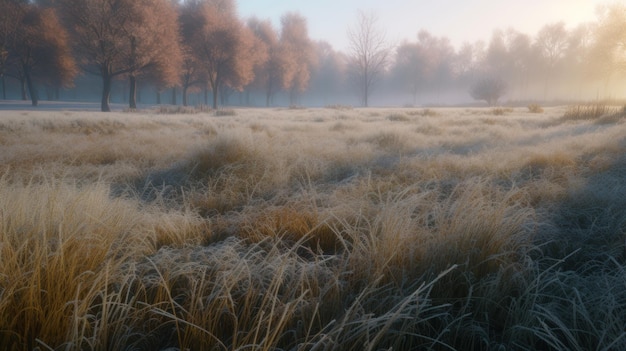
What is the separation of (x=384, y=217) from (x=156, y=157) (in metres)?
4.72

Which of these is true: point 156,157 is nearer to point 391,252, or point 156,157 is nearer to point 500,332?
point 391,252

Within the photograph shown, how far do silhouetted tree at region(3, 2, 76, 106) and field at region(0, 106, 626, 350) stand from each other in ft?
105

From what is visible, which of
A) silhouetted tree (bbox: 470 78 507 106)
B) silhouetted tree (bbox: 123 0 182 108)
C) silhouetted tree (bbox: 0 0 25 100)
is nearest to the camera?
silhouetted tree (bbox: 123 0 182 108)

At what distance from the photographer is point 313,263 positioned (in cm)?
205

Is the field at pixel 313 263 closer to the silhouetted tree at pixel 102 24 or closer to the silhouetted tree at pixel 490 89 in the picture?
the silhouetted tree at pixel 102 24

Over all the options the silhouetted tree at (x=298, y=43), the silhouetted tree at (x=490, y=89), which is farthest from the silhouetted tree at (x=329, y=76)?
the silhouetted tree at (x=490, y=89)

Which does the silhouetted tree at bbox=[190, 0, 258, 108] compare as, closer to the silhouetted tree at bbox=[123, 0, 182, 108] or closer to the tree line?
the tree line

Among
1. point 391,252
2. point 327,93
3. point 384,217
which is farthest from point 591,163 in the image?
point 327,93

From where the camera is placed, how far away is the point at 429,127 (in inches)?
436

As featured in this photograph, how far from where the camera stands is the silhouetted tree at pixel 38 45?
28078 mm

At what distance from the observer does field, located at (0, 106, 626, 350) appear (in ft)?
4.97

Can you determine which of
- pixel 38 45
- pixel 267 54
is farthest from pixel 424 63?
pixel 38 45

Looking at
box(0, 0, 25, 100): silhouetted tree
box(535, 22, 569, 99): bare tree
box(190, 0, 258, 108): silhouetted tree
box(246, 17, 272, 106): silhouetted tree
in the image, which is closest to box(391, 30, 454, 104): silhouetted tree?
box(535, 22, 569, 99): bare tree

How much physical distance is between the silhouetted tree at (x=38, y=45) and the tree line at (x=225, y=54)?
8 centimetres
